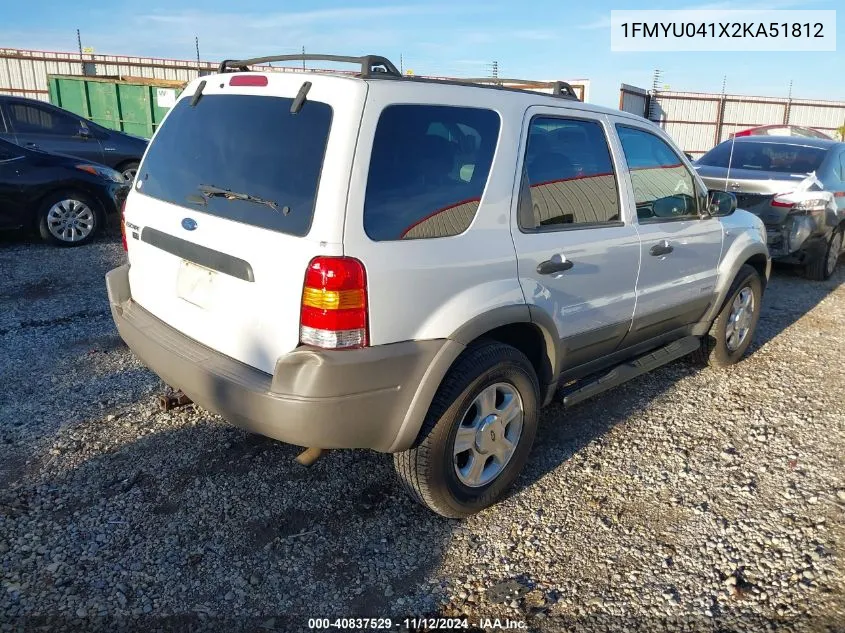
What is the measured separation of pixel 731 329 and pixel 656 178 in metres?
1.62

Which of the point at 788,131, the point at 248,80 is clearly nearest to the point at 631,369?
the point at 248,80

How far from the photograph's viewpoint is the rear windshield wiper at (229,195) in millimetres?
2541

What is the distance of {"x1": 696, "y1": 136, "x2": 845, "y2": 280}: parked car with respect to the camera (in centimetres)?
721

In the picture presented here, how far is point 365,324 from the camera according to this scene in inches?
95.7

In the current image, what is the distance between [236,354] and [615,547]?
183 centimetres

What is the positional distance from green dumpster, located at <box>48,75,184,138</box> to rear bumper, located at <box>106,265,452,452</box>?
15.7m

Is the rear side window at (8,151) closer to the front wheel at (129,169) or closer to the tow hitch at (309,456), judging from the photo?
the front wheel at (129,169)

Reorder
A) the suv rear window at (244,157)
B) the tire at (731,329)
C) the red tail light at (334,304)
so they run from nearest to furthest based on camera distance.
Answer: the red tail light at (334,304) < the suv rear window at (244,157) < the tire at (731,329)

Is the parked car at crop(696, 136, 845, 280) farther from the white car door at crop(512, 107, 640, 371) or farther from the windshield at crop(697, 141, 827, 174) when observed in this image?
the white car door at crop(512, 107, 640, 371)

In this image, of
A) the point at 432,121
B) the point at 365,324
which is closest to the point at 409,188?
the point at 432,121

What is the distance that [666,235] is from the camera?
3.85 m

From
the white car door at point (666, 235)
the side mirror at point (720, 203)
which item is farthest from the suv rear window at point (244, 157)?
the side mirror at point (720, 203)

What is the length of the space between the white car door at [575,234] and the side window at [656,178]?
0.65ft

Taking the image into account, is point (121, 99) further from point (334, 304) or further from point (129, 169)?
point (334, 304)
